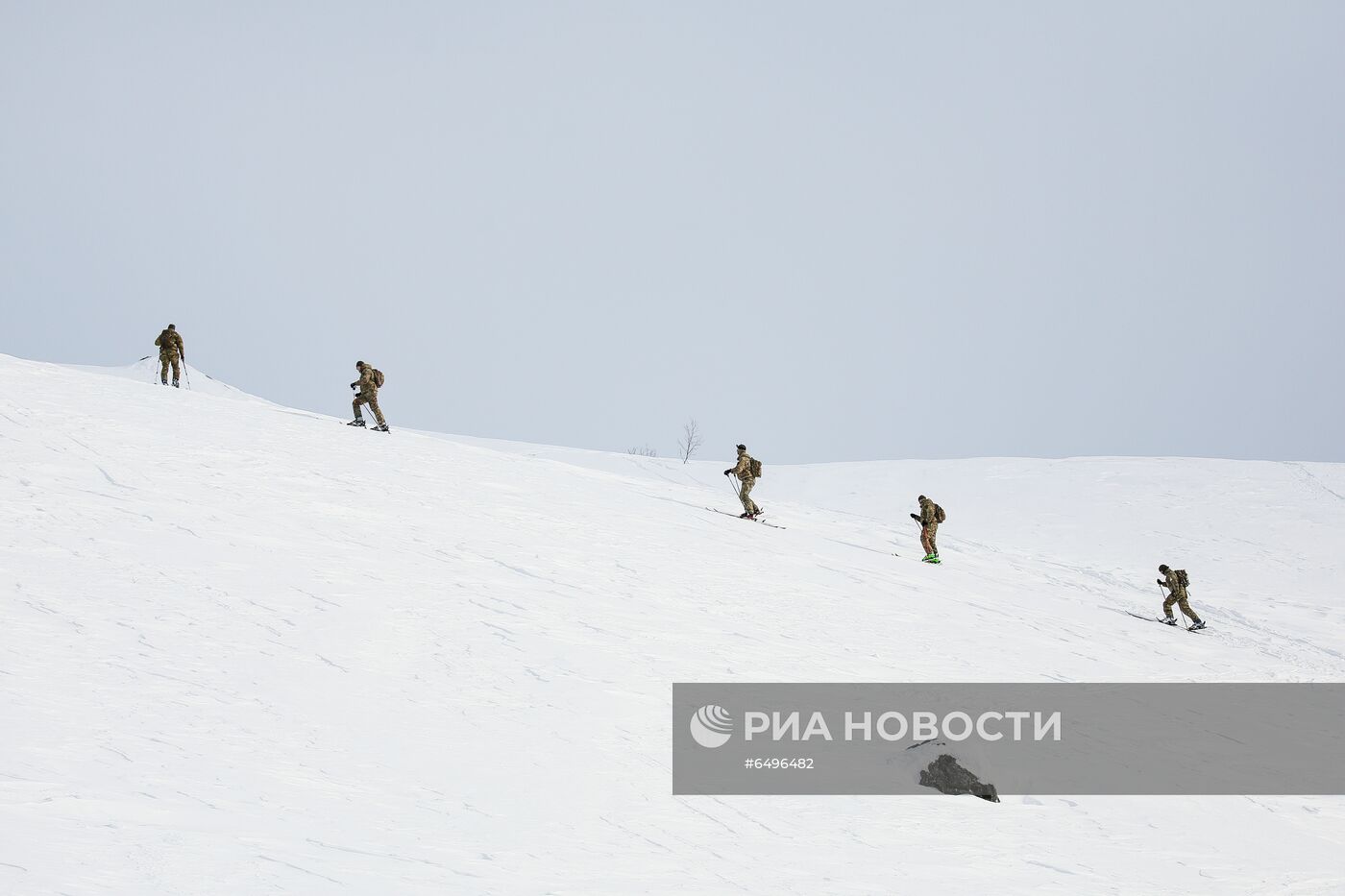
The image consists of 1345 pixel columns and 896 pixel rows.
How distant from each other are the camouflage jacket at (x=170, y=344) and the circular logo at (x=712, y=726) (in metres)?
18.4

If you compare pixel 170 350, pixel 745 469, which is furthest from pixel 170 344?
pixel 745 469

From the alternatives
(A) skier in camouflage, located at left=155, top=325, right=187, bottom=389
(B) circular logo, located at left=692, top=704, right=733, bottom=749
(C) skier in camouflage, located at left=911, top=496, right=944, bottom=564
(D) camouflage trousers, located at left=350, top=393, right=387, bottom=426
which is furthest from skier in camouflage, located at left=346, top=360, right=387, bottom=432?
(B) circular logo, located at left=692, top=704, right=733, bottom=749

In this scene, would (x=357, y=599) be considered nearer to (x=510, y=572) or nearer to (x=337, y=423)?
(x=510, y=572)

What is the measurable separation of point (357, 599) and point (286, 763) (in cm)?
384

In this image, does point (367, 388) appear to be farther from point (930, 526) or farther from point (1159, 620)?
point (1159, 620)

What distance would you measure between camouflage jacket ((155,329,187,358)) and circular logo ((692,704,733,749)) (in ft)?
60.2

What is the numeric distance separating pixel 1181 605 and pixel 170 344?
20.5 metres

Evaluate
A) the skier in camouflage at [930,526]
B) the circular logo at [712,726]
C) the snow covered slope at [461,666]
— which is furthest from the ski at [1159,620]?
the circular logo at [712,726]

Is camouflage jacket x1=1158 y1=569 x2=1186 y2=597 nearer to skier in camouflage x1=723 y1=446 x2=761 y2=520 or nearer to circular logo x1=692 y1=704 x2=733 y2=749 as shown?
skier in camouflage x1=723 y1=446 x2=761 y2=520

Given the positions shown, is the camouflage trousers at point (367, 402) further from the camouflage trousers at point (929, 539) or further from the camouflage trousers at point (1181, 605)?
the camouflage trousers at point (1181, 605)

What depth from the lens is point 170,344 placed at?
23906 mm

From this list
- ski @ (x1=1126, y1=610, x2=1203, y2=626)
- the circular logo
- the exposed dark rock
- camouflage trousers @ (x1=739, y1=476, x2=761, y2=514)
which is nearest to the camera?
the exposed dark rock

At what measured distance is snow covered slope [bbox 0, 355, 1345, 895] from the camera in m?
6.43

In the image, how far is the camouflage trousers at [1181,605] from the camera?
17.5 metres
